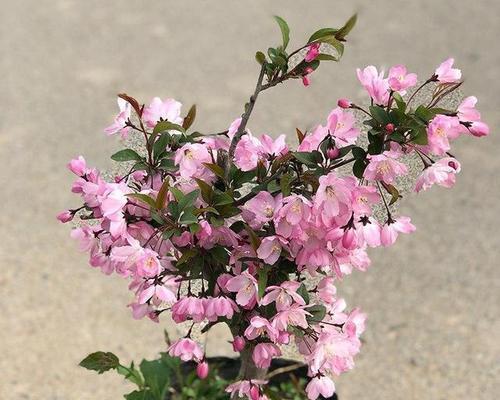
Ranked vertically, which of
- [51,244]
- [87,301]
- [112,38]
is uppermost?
[112,38]

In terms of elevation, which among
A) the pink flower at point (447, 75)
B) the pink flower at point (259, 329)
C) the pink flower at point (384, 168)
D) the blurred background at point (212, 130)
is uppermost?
the blurred background at point (212, 130)

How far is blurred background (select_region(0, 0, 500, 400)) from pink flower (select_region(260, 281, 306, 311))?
1170 mm

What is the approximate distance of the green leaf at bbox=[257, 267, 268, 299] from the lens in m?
1.31

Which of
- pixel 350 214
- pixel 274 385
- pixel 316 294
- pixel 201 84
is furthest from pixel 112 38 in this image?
pixel 350 214

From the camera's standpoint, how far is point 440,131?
1.24 meters

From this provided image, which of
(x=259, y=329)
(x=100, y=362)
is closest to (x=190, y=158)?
(x=259, y=329)

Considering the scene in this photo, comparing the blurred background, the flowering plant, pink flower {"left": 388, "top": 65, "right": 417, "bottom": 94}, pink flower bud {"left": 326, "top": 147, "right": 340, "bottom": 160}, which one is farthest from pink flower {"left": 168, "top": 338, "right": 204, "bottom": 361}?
the blurred background

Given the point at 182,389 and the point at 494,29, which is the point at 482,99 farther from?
the point at 182,389

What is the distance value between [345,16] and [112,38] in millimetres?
1152

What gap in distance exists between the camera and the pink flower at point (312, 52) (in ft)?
4.19

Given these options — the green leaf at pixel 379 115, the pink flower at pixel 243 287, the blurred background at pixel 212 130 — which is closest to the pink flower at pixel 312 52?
the green leaf at pixel 379 115

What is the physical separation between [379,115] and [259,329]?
378 mm

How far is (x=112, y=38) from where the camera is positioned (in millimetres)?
A: 4211

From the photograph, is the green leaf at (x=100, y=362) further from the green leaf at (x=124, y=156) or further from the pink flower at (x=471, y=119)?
the pink flower at (x=471, y=119)
